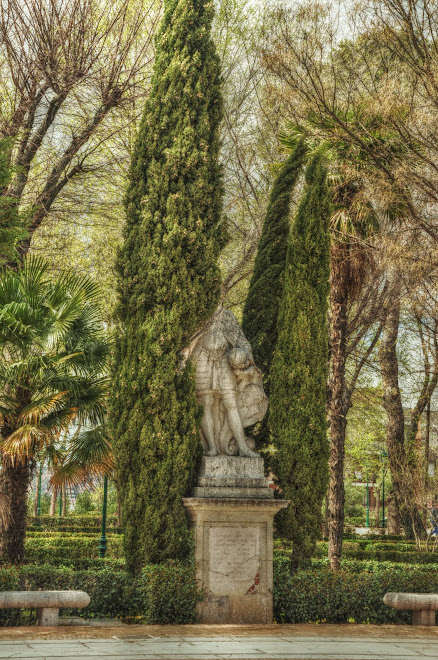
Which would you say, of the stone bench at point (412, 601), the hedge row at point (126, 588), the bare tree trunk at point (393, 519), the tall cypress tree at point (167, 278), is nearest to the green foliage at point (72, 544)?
the hedge row at point (126, 588)

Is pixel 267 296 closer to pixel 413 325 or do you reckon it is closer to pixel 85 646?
pixel 85 646

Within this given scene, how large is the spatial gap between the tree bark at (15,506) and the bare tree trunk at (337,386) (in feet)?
20.5

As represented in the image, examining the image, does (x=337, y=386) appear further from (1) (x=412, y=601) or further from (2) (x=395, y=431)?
(2) (x=395, y=431)

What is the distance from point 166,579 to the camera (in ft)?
31.2

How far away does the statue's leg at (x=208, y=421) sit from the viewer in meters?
10.6

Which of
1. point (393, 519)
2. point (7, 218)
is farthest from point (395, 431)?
point (7, 218)

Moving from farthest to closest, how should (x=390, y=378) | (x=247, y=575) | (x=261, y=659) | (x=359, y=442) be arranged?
1. (x=359, y=442)
2. (x=390, y=378)
3. (x=247, y=575)
4. (x=261, y=659)

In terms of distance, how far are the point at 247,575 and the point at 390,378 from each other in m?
13.1

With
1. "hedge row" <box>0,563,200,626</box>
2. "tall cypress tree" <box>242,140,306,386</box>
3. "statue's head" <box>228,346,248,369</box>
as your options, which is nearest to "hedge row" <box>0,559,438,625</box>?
"hedge row" <box>0,563,200,626</box>

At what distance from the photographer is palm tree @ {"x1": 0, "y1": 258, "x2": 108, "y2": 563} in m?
11.0

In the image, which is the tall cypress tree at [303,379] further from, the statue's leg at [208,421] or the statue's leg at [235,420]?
the statue's leg at [208,421]

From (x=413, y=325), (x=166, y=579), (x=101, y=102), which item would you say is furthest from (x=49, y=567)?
(x=413, y=325)

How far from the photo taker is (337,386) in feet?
50.3

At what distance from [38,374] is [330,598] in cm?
514
